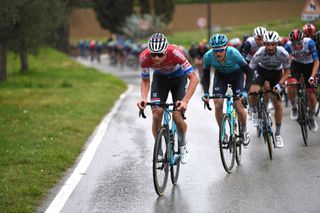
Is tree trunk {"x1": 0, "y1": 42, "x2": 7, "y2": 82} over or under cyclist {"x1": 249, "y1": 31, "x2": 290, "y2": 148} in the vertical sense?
under

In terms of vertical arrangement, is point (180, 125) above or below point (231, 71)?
below

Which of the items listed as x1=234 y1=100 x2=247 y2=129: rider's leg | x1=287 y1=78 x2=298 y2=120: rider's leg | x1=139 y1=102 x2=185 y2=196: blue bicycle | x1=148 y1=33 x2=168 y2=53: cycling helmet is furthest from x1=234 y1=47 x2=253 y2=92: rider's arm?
x1=287 y1=78 x2=298 y2=120: rider's leg

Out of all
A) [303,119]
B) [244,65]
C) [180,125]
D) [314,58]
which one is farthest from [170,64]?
[314,58]

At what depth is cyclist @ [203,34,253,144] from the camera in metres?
9.76

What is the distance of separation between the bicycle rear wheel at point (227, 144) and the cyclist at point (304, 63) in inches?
96.0

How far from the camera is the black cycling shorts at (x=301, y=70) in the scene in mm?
12859

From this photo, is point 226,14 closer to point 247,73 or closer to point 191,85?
point 247,73

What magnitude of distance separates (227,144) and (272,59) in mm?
2123

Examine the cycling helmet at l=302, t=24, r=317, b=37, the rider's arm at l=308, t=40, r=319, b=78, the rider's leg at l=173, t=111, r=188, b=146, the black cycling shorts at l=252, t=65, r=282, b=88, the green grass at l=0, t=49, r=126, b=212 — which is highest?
the cycling helmet at l=302, t=24, r=317, b=37

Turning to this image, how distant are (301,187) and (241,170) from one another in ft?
4.89

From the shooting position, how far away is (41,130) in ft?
46.9

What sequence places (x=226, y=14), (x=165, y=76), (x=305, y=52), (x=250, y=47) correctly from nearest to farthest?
(x=165, y=76) < (x=305, y=52) < (x=250, y=47) < (x=226, y=14)

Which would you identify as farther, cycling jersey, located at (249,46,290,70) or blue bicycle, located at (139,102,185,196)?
cycling jersey, located at (249,46,290,70)

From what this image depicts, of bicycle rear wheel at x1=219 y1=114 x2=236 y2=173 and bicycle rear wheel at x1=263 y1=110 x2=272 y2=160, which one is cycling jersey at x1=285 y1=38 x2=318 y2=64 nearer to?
bicycle rear wheel at x1=263 y1=110 x2=272 y2=160
